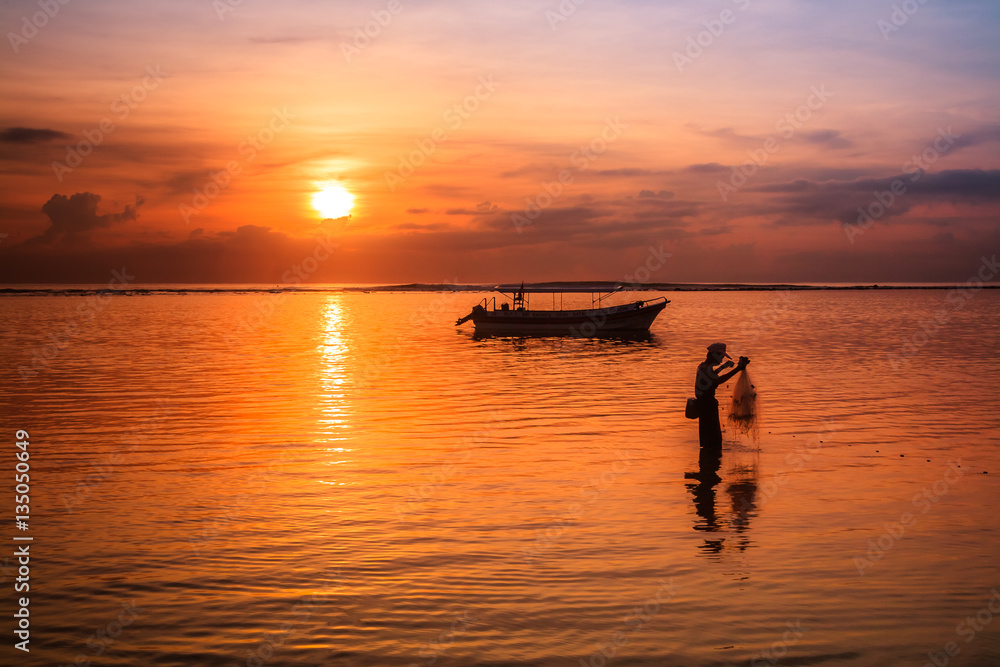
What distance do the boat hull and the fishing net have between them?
139ft

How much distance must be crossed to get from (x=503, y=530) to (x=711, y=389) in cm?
641

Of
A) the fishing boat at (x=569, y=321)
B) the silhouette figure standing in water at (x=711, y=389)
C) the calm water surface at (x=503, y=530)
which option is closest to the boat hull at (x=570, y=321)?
the fishing boat at (x=569, y=321)

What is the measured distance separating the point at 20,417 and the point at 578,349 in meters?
31.4

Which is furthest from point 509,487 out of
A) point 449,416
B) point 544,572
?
point 449,416

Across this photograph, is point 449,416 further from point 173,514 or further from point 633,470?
point 173,514

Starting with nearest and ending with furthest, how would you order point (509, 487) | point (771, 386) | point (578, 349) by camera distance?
1. point (509, 487)
2. point (771, 386)
3. point (578, 349)

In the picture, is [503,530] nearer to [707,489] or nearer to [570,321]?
[707,489]

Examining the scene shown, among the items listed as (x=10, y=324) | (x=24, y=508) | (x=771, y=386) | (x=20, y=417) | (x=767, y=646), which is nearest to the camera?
(x=767, y=646)

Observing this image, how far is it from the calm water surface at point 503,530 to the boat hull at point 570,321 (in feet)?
112

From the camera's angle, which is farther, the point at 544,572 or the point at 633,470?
the point at 633,470

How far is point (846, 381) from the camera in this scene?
91.8ft

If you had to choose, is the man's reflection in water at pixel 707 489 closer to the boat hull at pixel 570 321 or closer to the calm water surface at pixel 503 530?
the calm water surface at pixel 503 530

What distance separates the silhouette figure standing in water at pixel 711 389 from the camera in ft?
49.7

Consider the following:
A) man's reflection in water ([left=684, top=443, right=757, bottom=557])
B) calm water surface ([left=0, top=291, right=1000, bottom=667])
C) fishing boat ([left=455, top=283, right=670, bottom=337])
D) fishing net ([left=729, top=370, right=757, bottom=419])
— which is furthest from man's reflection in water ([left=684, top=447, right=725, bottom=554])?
fishing boat ([left=455, top=283, right=670, bottom=337])
